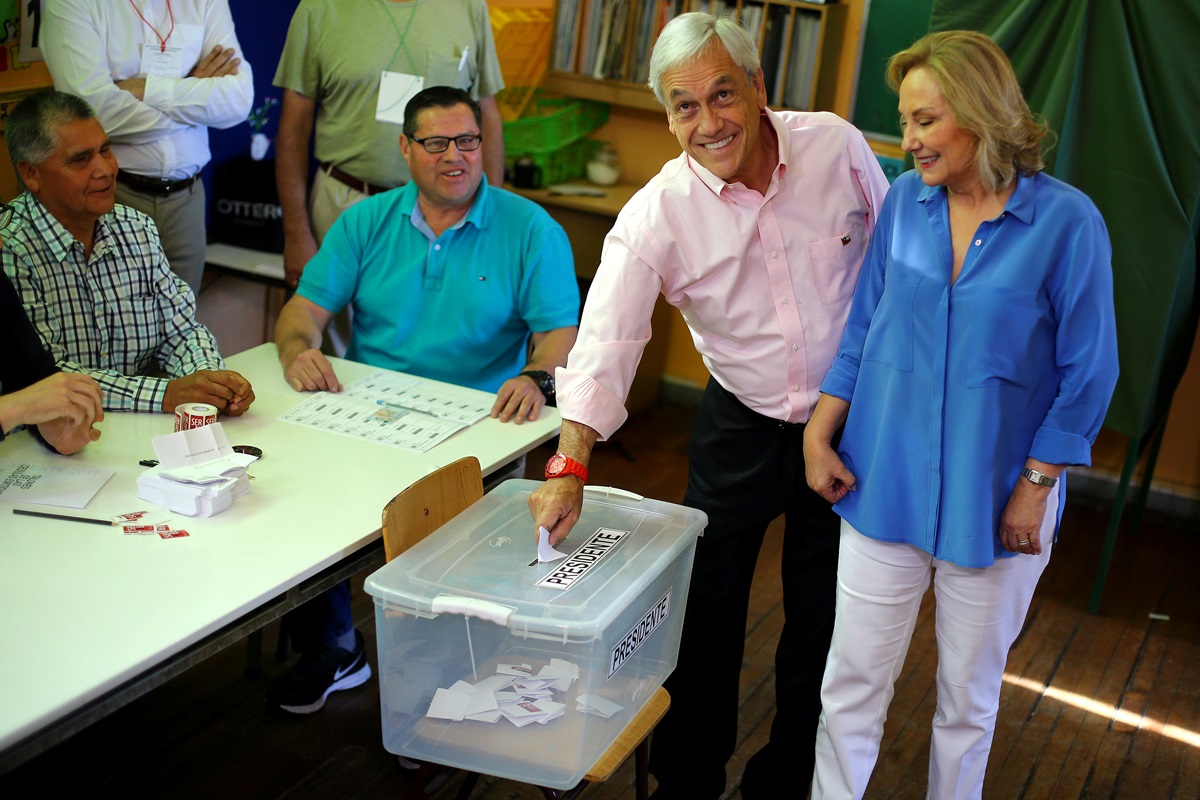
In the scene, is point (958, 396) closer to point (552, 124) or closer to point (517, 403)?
point (517, 403)

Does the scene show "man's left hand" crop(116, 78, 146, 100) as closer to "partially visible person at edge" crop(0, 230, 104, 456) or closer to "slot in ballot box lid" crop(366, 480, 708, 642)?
"partially visible person at edge" crop(0, 230, 104, 456)

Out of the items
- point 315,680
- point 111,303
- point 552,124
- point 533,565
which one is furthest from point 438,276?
point 552,124

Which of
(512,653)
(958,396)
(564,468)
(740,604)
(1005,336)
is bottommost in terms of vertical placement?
(740,604)

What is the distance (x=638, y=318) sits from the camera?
205cm

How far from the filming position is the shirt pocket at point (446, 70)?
3873 millimetres

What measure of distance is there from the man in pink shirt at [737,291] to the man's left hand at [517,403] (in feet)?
1.49

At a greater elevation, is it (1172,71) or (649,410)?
(1172,71)

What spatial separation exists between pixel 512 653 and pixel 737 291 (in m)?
0.76

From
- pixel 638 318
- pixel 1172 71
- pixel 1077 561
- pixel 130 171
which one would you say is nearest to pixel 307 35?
pixel 130 171

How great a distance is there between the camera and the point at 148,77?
3.38 m

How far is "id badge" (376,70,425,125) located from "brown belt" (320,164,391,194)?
0.24 metres

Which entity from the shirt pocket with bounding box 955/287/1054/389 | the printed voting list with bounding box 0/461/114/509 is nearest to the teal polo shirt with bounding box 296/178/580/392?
the printed voting list with bounding box 0/461/114/509

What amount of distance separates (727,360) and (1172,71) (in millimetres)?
1872

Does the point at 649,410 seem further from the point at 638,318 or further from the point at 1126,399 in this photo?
the point at 638,318
